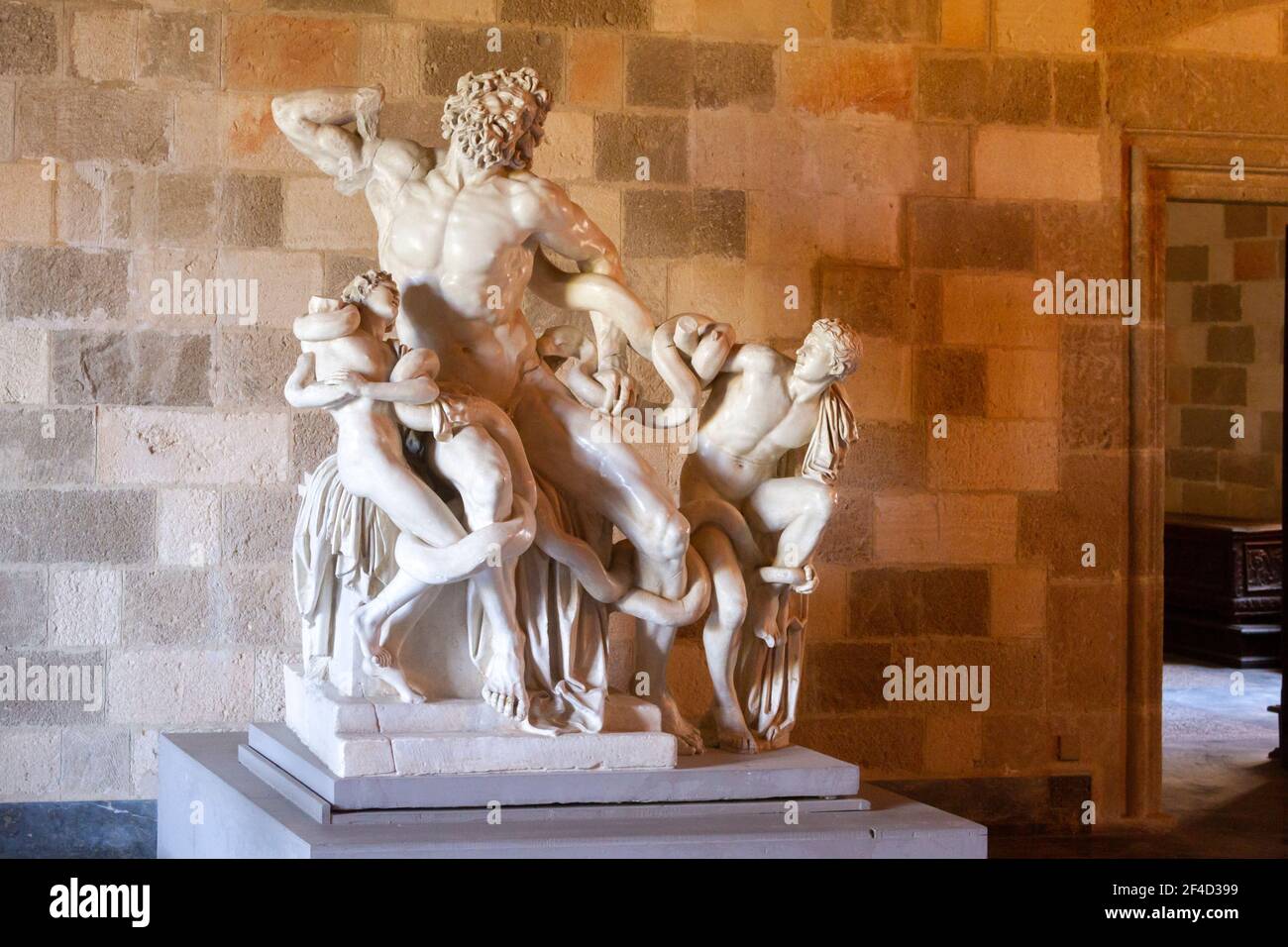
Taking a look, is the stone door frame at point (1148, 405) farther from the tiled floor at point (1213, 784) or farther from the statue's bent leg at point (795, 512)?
the statue's bent leg at point (795, 512)

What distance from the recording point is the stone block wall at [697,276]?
216 inches

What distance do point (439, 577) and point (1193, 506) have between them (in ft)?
22.7

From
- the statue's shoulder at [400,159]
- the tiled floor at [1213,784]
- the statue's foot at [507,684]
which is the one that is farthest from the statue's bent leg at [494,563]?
the tiled floor at [1213,784]

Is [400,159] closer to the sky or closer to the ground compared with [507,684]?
closer to the sky

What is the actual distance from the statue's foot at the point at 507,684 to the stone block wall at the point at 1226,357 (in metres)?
6.31

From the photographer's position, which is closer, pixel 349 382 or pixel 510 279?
pixel 349 382

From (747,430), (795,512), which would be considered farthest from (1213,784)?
(747,430)

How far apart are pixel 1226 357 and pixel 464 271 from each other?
6.49 m

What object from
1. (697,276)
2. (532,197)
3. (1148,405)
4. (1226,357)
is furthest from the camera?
(1226,357)

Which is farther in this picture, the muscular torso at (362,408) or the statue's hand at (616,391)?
the statue's hand at (616,391)

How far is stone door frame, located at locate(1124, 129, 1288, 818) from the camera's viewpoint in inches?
242

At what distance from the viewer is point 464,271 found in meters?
4.14

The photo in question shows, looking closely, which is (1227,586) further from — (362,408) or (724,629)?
(362,408)

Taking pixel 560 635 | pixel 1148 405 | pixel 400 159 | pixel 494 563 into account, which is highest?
pixel 400 159
